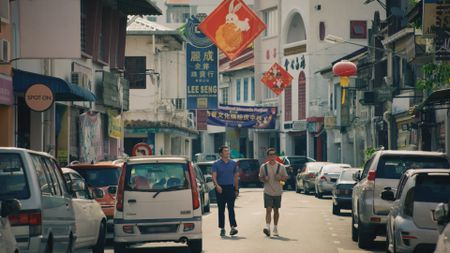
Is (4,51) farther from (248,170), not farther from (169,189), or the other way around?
(248,170)

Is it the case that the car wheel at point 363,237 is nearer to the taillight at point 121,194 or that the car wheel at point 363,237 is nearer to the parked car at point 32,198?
the taillight at point 121,194

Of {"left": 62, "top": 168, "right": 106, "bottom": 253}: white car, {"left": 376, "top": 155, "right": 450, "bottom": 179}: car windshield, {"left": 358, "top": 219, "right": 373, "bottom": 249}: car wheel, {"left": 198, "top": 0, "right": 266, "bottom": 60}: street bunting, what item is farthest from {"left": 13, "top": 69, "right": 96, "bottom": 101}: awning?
{"left": 198, "top": 0, "right": 266, "bottom": 60}: street bunting

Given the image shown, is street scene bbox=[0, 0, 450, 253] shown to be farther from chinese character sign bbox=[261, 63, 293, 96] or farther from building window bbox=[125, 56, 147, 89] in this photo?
chinese character sign bbox=[261, 63, 293, 96]

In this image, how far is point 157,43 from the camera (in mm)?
63312

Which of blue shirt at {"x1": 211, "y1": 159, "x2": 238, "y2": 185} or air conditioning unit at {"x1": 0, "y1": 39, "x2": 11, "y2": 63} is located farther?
air conditioning unit at {"x1": 0, "y1": 39, "x2": 11, "y2": 63}

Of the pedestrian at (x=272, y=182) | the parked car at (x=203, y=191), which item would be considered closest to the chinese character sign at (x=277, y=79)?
the parked car at (x=203, y=191)

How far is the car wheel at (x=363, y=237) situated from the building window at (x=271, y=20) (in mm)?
67019

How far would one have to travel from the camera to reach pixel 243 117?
82.1m

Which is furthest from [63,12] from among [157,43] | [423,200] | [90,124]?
[157,43]

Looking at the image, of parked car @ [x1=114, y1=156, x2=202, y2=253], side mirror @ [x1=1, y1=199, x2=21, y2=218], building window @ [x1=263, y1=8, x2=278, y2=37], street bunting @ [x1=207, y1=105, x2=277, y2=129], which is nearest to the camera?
side mirror @ [x1=1, y1=199, x2=21, y2=218]

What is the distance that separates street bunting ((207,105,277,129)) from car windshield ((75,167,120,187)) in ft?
180

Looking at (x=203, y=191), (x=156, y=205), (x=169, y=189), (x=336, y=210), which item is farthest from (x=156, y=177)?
(x=336, y=210)

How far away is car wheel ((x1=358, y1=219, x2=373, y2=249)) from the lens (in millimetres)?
21891

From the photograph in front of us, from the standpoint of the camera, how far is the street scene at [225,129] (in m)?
17.3
